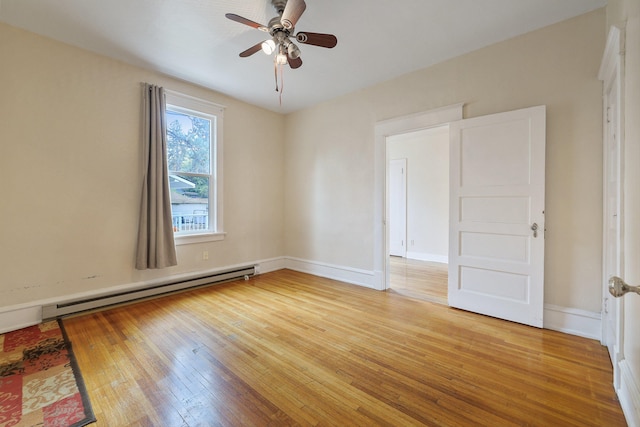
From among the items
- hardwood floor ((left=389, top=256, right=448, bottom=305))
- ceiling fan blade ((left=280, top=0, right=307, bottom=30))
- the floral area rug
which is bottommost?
the floral area rug

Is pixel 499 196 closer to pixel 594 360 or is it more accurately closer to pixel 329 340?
pixel 594 360

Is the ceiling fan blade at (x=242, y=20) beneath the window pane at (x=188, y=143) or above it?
above

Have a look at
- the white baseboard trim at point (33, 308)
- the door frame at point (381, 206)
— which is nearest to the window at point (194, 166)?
the white baseboard trim at point (33, 308)

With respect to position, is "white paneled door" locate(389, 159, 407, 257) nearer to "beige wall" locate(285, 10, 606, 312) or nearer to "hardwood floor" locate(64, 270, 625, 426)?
"beige wall" locate(285, 10, 606, 312)

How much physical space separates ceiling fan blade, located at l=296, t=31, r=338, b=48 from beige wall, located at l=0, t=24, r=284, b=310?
2.41 meters

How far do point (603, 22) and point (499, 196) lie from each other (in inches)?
64.4

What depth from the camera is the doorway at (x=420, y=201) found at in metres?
5.67

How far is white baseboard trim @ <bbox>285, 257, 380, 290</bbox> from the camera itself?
13.0 ft

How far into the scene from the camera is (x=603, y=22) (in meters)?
2.32

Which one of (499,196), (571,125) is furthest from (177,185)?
(571,125)

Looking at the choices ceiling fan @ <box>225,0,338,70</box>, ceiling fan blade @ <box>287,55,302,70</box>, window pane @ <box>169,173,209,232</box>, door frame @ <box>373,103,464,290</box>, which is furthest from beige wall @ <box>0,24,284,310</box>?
door frame @ <box>373,103,464,290</box>

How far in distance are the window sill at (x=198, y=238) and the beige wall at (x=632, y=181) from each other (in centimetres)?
418

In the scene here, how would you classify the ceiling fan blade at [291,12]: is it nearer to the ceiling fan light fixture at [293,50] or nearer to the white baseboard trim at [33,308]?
the ceiling fan light fixture at [293,50]

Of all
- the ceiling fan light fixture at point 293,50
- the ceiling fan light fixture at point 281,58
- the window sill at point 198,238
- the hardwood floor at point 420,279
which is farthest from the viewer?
the window sill at point 198,238
